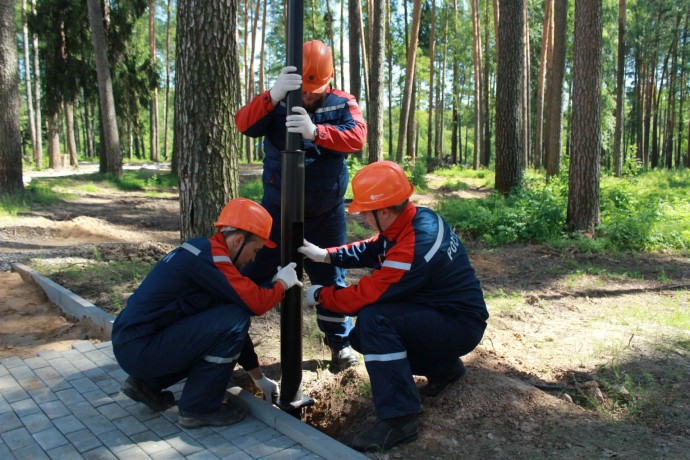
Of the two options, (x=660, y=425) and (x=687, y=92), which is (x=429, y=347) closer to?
(x=660, y=425)

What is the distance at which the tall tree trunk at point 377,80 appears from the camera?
14.4 meters

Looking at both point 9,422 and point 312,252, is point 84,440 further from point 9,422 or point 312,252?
point 312,252

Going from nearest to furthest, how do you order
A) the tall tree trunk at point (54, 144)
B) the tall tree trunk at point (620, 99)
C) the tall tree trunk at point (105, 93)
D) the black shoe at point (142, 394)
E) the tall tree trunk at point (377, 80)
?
the black shoe at point (142, 394) < the tall tree trunk at point (377, 80) < the tall tree trunk at point (105, 93) < the tall tree trunk at point (620, 99) < the tall tree trunk at point (54, 144)

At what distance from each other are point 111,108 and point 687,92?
4501 cm

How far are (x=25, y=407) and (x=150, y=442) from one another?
0.99 m

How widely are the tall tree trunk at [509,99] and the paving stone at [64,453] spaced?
1043 centimetres

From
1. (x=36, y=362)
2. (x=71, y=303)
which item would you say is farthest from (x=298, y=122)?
(x=71, y=303)

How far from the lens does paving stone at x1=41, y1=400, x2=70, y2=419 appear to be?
3.23 metres

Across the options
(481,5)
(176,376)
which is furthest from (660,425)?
(481,5)

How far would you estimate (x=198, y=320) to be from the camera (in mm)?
3152

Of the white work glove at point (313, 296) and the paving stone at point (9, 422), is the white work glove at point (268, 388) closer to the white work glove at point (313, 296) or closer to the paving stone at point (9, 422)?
the white work glove at point (313, 296)

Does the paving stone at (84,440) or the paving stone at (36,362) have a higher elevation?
the paving stone at (36,362)

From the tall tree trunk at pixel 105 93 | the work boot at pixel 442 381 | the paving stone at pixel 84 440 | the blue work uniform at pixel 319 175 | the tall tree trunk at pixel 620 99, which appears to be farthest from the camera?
the tall tree trunk at pixel 620 99

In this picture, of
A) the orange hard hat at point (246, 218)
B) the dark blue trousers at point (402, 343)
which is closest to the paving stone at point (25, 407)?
the orange hard hat at point (246, 218)
